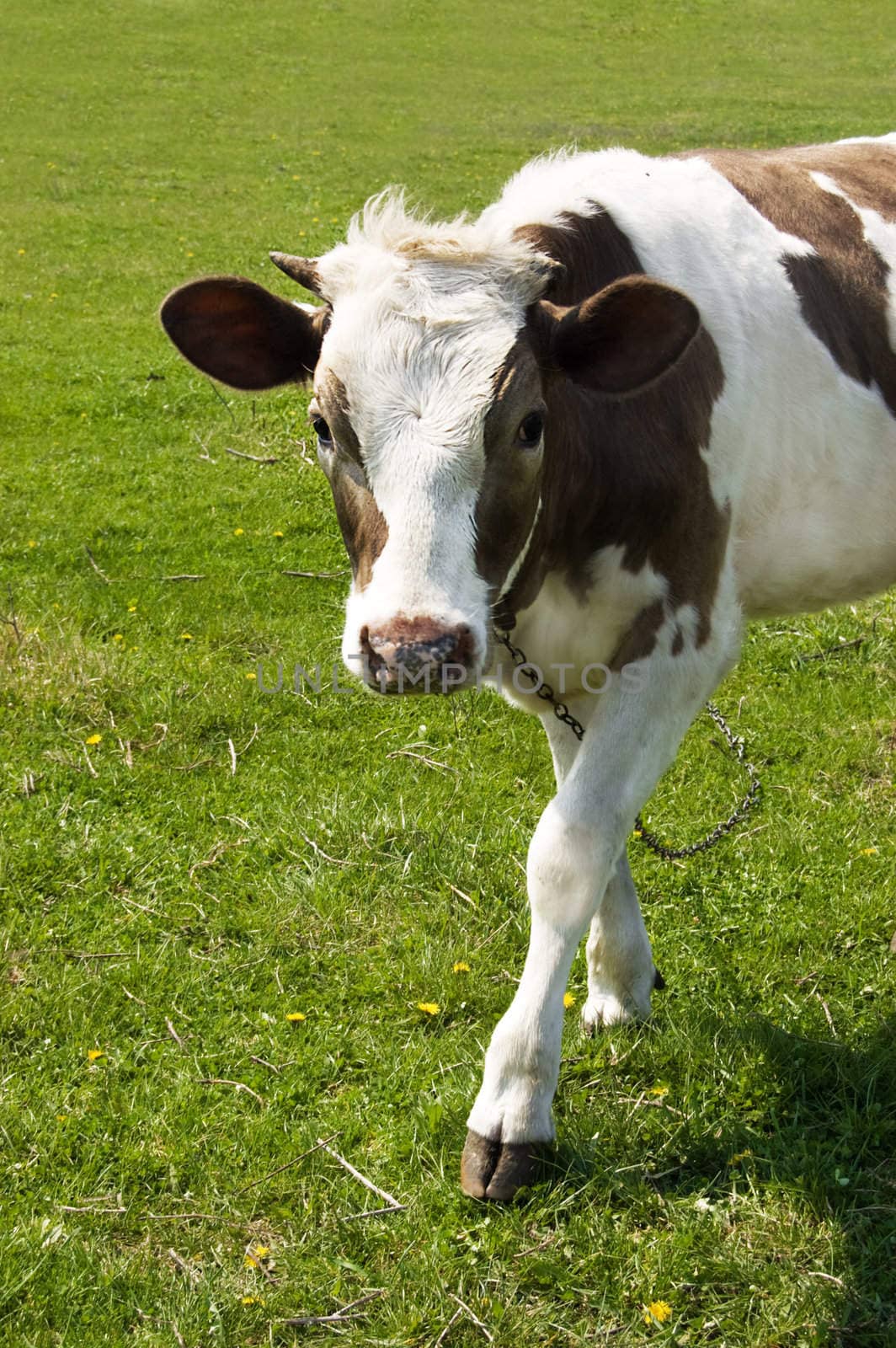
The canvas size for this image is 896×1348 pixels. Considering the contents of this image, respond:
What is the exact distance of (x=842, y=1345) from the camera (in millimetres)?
3254

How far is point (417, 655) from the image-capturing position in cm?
287

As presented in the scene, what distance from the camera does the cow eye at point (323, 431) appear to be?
3.42 m

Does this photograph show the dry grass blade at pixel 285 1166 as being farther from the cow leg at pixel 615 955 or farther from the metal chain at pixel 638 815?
the metal chain at pixel 638 815

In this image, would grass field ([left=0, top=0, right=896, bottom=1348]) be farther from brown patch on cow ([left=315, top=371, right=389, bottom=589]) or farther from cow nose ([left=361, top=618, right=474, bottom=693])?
brown patch on cow ([left=315, top=371, right=389, bottom=589])

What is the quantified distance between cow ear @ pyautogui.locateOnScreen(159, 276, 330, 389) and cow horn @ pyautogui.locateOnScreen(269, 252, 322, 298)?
0.30ft

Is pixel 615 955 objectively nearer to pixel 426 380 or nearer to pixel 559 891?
pixel 559 891

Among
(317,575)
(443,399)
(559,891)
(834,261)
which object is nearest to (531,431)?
(443,399)

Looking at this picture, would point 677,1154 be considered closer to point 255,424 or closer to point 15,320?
point 255,424

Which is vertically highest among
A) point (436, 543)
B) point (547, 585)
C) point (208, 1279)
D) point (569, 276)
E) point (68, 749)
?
point (569, 276)

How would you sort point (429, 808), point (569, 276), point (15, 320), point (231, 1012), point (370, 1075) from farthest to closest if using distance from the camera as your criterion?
point (15, 320) < point (429, 808) < point (231, 1012) < point (370, 1075) < point (569, 276)

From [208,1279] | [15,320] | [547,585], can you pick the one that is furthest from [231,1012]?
[15,320]

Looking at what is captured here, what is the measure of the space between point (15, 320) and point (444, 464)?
1133cm

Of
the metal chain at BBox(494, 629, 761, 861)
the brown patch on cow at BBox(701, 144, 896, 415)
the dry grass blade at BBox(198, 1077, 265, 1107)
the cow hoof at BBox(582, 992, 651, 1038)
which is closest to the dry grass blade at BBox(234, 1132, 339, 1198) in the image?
the dry grass blade at BBox(198, 1077, 265, 1107)

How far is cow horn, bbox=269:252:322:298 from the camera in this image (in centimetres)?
360
